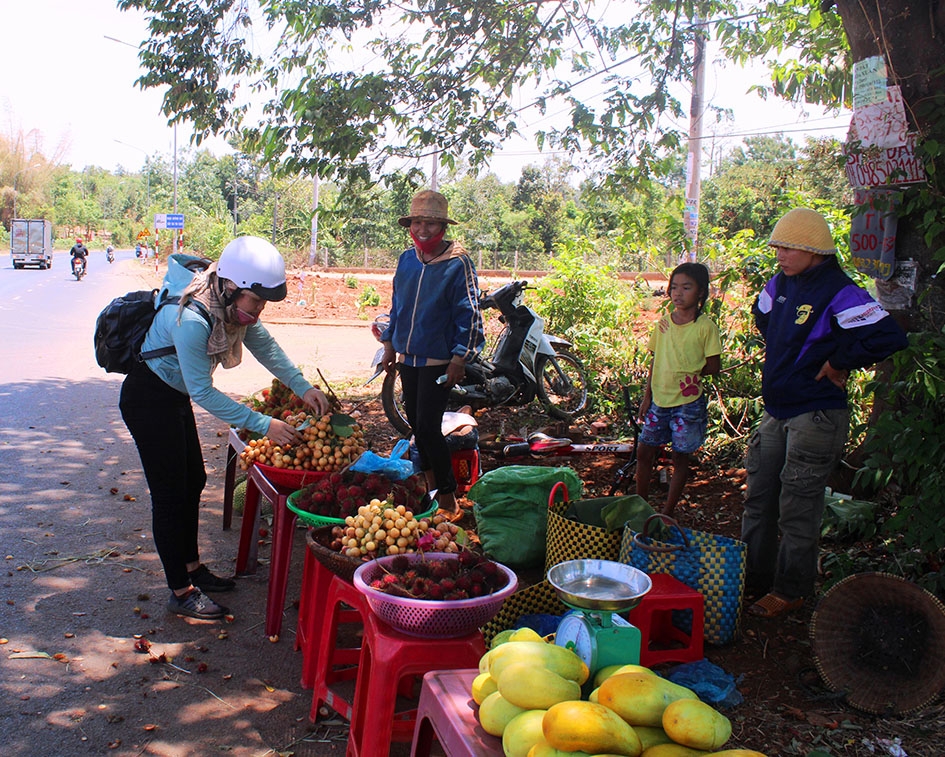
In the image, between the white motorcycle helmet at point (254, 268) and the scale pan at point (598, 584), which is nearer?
the scale pan at point (598, 584)

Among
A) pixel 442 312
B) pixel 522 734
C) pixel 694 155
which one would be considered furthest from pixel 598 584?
pixel 694 155

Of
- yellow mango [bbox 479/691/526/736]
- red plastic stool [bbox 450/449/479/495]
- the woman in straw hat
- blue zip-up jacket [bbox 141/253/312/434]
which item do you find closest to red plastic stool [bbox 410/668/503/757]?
yellow mango [bbox 479/691/526/736]

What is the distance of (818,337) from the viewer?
401 cm

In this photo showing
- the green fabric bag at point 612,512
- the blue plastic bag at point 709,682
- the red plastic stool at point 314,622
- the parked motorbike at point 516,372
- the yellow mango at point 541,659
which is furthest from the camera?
the parked motorbike at point 516,372

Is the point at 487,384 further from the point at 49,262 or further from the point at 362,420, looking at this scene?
the point at 49,262

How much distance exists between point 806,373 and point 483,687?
101 inches

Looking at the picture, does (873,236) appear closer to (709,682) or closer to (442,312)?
(442,312)

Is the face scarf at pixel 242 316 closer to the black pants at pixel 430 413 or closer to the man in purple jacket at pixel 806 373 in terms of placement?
the black pants at pixel 430 413

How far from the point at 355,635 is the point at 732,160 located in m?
70.4

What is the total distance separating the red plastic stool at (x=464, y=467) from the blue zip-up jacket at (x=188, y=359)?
2.35 m

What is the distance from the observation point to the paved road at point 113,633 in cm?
335

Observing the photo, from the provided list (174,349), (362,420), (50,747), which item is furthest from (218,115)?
(50,747)

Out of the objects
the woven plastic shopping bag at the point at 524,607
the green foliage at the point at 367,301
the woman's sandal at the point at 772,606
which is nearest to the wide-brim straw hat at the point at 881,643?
the woman's sandal at the point at 772,606

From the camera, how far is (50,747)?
3193 mm
